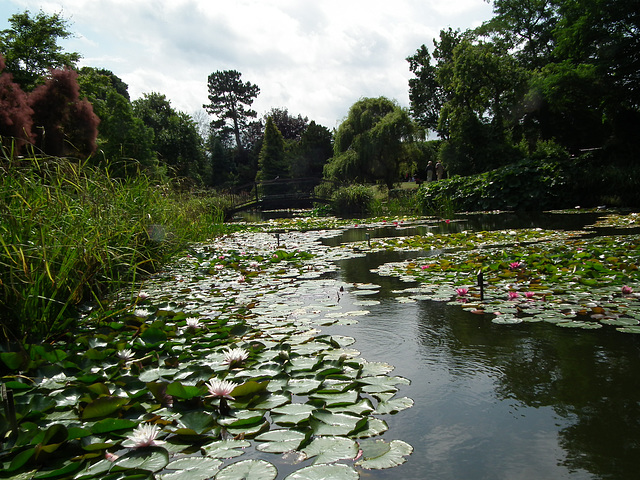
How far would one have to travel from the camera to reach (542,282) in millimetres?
2959

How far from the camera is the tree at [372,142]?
18203 millimetres

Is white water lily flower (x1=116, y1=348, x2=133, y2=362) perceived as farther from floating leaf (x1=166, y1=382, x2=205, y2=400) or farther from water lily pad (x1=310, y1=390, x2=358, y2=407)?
water lily pad (x1=310, y1=390, x2=358, y2=407)

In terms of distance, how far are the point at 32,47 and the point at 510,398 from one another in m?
19.7

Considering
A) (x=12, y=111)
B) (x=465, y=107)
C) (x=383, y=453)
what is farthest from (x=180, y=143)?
(x=383, y=453)

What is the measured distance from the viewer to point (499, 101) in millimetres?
15398

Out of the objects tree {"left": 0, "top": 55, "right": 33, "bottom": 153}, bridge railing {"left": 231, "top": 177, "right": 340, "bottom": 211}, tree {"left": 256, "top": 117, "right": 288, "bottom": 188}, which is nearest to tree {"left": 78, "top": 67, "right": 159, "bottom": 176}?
bridge railing {"left": 231, "top": 177, "right": 340, "bottom": 211}

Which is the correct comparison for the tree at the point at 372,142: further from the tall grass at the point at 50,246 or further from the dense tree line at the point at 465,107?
the tall grass at the point at 50,246

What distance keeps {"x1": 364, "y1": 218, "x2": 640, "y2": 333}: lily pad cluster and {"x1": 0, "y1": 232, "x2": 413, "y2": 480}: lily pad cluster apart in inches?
34.8

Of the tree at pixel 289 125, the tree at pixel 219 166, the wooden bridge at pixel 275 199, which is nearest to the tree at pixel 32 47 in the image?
the wooden bridge at pixel 275 199

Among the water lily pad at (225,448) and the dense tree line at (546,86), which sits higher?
the dense tree line at (546,86)

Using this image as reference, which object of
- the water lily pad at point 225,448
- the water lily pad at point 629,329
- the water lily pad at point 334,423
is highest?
the water lily pad at point 629,329

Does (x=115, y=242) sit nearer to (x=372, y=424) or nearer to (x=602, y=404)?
(x=372, y=424)

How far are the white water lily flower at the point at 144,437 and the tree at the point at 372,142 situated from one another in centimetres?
1785

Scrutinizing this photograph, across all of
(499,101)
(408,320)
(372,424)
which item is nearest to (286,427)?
(372,424)
